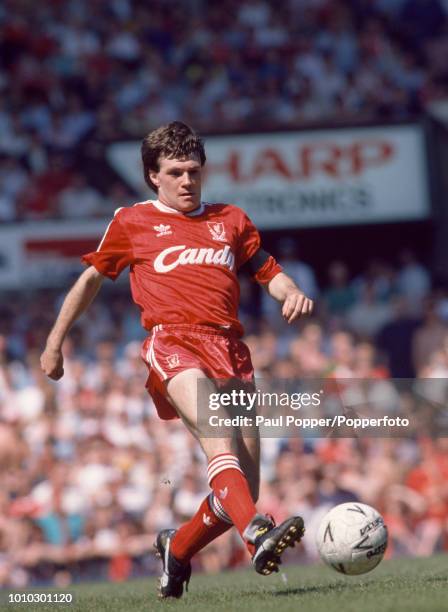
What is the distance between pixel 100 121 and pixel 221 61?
7.57 feet

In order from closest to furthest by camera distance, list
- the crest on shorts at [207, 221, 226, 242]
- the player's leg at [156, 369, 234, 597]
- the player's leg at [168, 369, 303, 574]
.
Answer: the player's leg at [168, 369, 303, 574] → the player's leg at [156, 369, 234, 597] → the crest on shorts at [207, 221, 226, 242]

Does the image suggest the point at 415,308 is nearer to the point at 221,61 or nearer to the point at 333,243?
the point at 333,243

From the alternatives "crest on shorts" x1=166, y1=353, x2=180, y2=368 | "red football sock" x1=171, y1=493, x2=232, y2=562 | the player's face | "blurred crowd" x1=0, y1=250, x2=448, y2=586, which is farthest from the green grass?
"blurred crowd" x1=0, y1=250, x2=448, y2=586

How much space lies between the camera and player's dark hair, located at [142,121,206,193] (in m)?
6.04

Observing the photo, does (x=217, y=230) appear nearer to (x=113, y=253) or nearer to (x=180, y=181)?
(x=180, y=181)

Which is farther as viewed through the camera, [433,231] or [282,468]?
[433,231]

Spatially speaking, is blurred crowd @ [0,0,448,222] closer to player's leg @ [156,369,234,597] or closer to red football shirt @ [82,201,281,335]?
red football shirt @ [82,201,281,335]

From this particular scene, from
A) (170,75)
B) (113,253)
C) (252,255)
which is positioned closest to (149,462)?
(252,255)

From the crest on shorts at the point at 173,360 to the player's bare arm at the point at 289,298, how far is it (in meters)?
0.55

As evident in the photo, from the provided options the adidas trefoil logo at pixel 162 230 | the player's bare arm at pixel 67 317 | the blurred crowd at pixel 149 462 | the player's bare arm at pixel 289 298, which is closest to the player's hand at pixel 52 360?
the player's bare arm at pixel 67 317

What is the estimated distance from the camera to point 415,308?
50.8ft

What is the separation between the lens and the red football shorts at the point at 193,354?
584cm

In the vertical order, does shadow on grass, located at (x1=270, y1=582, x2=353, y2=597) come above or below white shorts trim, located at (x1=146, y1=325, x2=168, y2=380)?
below

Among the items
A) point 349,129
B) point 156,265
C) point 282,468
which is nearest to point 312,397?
point 156,265
